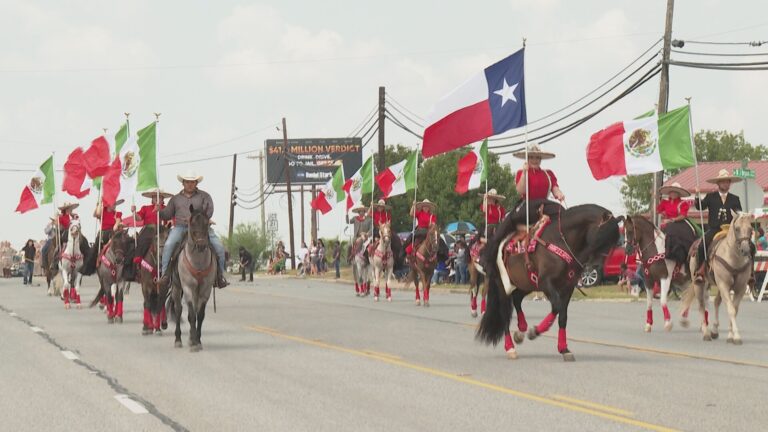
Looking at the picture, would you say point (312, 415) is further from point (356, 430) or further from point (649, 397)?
point (649, 397)

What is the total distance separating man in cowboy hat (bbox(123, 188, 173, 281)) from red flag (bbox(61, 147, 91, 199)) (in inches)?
428

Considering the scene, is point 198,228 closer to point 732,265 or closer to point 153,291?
point 153,291

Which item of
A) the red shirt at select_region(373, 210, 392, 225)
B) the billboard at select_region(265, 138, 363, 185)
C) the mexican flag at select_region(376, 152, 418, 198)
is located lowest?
the red shirt at select_region(373, 210, 392, 225)

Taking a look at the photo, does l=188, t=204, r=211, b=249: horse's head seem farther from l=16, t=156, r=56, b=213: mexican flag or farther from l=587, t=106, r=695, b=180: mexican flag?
l=16, t=156, r=56, b=213: mexican flag

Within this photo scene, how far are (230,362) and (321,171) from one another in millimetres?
112060

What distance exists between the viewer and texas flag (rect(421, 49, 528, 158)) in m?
19.6

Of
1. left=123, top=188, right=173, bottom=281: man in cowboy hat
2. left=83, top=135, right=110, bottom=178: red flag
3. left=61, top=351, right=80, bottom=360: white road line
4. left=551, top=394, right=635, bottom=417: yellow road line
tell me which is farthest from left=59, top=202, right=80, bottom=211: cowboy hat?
left=551, top=394, right=635, bottom=417: yellow road line

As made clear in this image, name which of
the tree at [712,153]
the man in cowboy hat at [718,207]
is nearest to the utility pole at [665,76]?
the man in cowboy hat at [718,207]

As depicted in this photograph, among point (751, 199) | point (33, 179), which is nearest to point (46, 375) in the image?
point (751, 199)

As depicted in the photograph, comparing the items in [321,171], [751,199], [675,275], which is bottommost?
[675,275]

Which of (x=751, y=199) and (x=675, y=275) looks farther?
(x=751, y=199)

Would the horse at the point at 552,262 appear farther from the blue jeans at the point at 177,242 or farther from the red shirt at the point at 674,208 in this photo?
the red shirt at the point at 674,208

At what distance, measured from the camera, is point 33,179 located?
128 ft

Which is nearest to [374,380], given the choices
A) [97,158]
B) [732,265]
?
[732,265]
